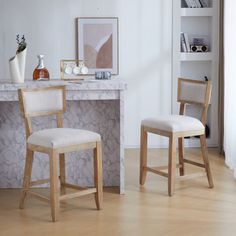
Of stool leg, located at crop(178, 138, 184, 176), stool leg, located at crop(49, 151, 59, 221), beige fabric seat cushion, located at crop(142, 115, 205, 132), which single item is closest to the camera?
stool leg, located at crop(49, 151, 59, 221)

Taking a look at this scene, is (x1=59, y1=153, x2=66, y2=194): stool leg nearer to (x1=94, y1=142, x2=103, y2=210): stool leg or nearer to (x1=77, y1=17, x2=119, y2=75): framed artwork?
(x1=94, y1=142, x2=103, y2=210): stool leg

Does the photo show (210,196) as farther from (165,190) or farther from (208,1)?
(208,1)

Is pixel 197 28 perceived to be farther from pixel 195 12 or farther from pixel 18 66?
pixel 18 66

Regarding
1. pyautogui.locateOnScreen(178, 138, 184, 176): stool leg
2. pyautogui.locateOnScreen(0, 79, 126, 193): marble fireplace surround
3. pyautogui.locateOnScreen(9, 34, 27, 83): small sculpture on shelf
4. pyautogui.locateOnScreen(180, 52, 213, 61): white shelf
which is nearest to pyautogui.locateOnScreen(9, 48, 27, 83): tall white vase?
pyautogui.locateOnScreen(9, 34, 27, 83): small sculpture on shelf

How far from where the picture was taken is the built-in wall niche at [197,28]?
6.76 metres

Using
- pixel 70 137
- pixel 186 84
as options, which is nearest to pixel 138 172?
pixel 186 84

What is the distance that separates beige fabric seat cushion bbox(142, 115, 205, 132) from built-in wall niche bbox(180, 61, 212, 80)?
187 cm

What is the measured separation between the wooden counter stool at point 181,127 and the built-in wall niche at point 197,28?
5.18 feet

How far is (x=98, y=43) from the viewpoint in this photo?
661cm

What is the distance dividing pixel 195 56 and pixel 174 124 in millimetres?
2013

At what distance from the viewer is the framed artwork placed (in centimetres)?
657

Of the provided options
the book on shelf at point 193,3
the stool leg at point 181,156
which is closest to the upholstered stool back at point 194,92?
the stool leg at point 181,156

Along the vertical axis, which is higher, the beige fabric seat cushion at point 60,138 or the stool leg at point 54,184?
the beige fabric seat cushion at point 60,138

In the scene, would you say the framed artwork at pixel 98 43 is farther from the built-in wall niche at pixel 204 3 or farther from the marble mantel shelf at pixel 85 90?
the marble mantel shelf at pixel 85 90
